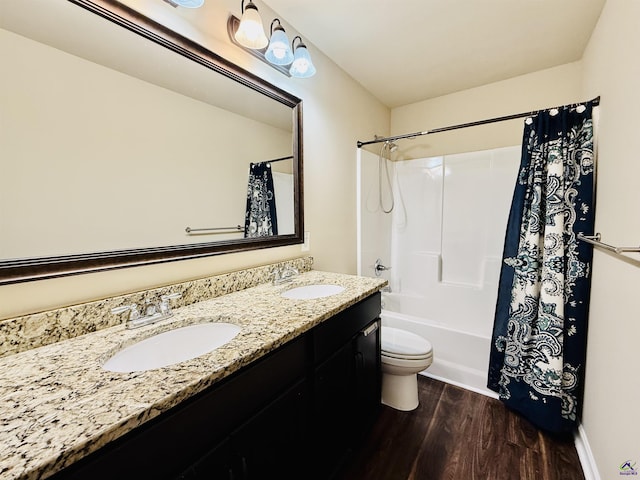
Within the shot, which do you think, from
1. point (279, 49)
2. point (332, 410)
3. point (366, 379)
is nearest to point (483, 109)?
point (279, 49)

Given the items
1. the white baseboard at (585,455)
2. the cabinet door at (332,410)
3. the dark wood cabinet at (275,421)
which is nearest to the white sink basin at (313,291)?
the dark wood cabinet at (275,421)

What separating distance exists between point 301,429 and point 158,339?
0.60 meters

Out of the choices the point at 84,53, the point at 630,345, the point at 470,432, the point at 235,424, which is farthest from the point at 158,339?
the point at 470,432

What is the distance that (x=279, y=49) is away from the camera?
4.68 ft

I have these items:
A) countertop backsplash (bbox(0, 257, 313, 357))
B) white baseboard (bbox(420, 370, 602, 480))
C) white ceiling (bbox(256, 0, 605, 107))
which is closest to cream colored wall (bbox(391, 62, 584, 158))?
white ceiling (bbox(256, 0, 605, 107))

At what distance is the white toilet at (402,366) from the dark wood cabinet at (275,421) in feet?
0.66

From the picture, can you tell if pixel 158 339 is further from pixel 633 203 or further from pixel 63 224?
pixel 633 203

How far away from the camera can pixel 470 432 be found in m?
1.63

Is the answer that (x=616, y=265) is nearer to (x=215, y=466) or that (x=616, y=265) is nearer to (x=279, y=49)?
(x=215, y=466)

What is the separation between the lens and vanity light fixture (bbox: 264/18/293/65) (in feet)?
4.62

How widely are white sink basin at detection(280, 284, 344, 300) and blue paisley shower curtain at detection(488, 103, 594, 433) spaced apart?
1.17 meters

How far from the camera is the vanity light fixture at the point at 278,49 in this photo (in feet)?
4.62

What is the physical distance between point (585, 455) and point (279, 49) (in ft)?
8.30

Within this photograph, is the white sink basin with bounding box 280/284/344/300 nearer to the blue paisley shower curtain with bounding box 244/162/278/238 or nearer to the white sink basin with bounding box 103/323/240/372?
the blue paisley shower curtain with bounding box 244/162/278/238
